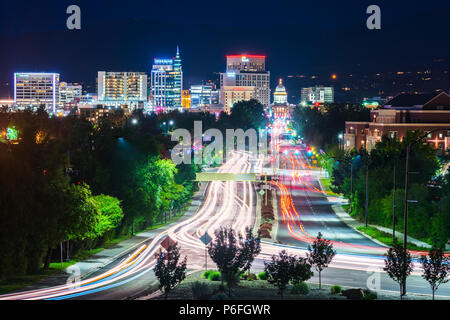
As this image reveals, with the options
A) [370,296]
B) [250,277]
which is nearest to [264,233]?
[250,277]

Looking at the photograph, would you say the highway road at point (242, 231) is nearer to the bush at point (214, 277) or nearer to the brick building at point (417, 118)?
the bush at point (214, 277)

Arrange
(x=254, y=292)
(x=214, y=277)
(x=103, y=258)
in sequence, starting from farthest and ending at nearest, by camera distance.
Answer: (x=103, y=258) → (x=214, y=277) → (x=254, y=292)

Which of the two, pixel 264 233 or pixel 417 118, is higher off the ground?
pixel 417 118

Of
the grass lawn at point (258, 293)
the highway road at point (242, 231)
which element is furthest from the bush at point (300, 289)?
the highway road at point (242, 231)

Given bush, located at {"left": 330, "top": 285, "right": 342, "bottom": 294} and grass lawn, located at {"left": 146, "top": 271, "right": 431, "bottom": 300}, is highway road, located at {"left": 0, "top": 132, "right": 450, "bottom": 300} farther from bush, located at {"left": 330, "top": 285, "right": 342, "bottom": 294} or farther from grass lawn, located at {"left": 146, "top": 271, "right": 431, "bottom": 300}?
bush, located at {"left": 330, "top": 285, "right": 342, "bottom": 294}

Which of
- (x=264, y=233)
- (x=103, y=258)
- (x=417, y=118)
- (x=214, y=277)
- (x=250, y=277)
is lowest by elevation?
(x=103, y=258)

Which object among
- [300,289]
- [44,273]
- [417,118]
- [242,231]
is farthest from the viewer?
[417,118]

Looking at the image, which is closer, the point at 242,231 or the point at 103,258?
the point at 103,258

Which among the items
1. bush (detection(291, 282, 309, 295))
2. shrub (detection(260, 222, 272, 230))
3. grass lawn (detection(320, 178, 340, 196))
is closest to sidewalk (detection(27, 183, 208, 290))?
shrub (detection(260, 222, 272, 230))

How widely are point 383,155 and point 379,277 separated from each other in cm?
3080

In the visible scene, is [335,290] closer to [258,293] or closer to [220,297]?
[258,293]

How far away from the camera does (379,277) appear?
33.7m

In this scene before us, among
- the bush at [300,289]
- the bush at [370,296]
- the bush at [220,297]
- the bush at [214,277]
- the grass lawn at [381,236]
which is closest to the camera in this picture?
the bush at [220,297]
